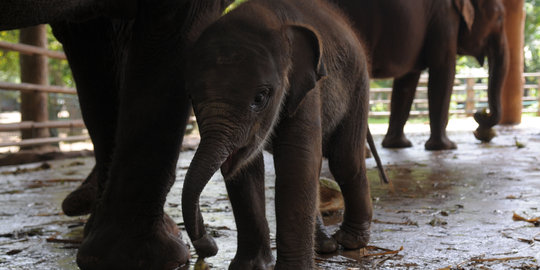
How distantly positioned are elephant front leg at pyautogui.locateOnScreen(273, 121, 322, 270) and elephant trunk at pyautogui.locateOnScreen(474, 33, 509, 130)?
4.66 metres

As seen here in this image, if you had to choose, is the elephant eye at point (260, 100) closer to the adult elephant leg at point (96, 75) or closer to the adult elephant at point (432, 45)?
the adult elephant leg at point (96, 75)

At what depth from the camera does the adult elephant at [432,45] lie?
16.6 ft

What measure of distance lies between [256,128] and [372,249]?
33.0 inches

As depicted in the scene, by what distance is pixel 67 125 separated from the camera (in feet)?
26.3

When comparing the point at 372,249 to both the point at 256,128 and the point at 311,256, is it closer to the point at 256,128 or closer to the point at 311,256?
the point at 311,256

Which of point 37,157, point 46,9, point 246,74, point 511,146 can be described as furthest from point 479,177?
point 37,157

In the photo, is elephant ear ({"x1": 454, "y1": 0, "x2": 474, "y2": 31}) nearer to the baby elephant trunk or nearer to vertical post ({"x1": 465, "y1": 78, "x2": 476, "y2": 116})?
the baby elephant trunk

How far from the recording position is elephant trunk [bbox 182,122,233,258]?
4.57 ft

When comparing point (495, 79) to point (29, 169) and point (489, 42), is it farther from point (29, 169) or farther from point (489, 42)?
point (29, 169)

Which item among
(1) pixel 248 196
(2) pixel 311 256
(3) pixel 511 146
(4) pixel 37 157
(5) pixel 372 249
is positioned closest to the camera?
(2) pixel 311 256

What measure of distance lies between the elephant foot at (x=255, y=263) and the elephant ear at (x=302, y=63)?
1.61 feet

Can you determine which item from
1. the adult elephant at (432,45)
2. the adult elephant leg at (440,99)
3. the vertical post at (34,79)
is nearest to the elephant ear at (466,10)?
the adult elephant at (432,45)

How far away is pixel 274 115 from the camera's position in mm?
1633

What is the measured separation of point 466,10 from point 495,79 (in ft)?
2.56
